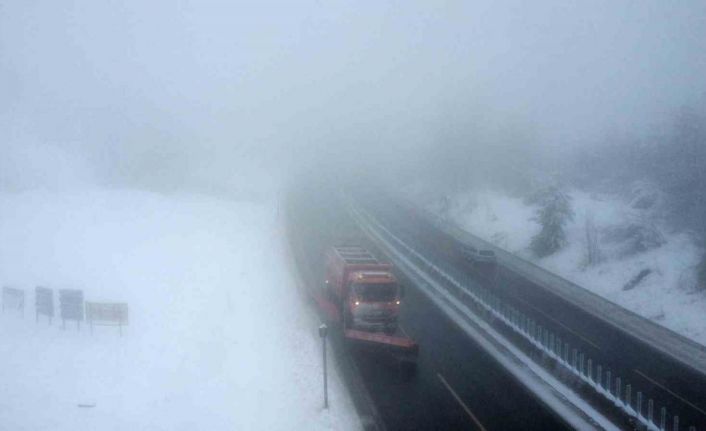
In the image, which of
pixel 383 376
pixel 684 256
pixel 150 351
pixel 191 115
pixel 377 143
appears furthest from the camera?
pixel 191 115

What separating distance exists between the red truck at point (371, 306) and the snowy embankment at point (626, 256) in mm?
16199

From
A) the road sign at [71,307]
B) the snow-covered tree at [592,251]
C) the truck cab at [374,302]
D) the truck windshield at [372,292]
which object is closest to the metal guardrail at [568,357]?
the truck cab at [374,302]

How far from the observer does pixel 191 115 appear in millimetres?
190625

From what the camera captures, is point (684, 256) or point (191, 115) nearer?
point (684, 256)

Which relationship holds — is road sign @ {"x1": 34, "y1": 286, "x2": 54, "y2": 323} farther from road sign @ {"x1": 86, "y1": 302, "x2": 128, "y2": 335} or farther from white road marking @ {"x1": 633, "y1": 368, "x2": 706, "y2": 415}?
white road marking @ {"x1": 633, "y1": 368, "x2": 706, "y2": 415}

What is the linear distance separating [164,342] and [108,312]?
3107mm

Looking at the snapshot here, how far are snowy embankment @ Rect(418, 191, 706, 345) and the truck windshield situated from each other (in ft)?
54.9

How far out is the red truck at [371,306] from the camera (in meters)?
23.4

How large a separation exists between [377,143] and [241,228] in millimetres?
114302

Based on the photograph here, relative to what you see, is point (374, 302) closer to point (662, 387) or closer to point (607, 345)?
point (607, 345)

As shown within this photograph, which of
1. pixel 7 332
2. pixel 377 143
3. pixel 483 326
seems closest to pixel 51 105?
pixel 377 143

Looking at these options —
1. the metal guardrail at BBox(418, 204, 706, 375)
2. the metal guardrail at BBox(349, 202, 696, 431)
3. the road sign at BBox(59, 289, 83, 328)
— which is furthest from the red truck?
the road sign at BBox(59, 289, 83, 328)

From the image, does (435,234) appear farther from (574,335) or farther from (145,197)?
(145,197)

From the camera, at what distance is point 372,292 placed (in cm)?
2545
